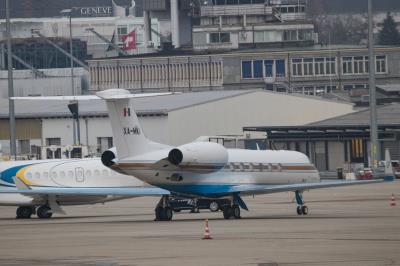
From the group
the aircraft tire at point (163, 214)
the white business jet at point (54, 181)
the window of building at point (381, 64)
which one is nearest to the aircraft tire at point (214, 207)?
the white business jet at point (54, 181)

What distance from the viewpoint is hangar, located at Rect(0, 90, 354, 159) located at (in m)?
108

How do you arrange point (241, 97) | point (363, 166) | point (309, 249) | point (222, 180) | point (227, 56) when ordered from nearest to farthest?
point (309, 249) → point (222, 180) → point (363, 166) → point (241, 97) → point (227, 56)

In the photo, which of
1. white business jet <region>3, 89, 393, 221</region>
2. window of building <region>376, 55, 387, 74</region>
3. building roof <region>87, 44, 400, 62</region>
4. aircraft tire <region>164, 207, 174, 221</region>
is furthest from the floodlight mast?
building roof <region>87, 44, 400, 62</region>

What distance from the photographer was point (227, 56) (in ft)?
480

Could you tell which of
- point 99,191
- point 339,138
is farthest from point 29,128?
point 99,191

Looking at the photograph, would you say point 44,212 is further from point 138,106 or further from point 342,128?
point 138,106

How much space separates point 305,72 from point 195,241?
10650 centimetres

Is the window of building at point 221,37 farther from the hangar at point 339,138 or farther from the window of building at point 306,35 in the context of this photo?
the hangar at point 339,138

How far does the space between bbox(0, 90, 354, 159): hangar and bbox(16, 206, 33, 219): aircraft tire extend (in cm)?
3911

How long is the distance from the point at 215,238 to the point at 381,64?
105 metres

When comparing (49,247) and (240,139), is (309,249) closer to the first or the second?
(49,247)

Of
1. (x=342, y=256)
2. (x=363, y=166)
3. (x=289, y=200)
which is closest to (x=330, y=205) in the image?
(x=289, y=200)

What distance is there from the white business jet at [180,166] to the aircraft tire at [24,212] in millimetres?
Result: 4667

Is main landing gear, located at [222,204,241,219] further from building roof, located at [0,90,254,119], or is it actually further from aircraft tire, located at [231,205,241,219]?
building roof, located at [0,90,254,119]
